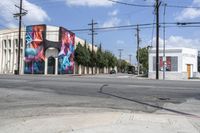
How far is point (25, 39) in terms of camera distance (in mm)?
56250

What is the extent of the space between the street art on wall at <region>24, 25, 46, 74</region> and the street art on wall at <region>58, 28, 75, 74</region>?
3306 millimetres

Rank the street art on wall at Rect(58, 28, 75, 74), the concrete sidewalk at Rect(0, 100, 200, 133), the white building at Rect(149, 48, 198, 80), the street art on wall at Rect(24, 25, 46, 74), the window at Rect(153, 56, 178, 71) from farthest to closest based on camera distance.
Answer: the street art on wall at Rect(58, 28, 75, 74)
the street art on wall at Rect(24, 25, 46, 74)
the window at Rect(153, 56, 178, 71)
the white building at Rect(149, 48, 198, 80)
the concrete sidewalk at Rect(0, 100, 200, 133)

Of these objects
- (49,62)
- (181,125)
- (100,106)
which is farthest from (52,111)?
(49,62)

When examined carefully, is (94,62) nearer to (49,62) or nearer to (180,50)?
(49,62)

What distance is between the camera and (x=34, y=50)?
183 ft

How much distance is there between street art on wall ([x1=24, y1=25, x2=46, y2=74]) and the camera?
5512 centimetres

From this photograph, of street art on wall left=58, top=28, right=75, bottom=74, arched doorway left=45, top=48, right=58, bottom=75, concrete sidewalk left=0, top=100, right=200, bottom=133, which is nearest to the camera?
concrete sidewalk left=0, top=100, right=200, bottom=133

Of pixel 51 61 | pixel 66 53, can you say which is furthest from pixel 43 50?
pixel 66 53

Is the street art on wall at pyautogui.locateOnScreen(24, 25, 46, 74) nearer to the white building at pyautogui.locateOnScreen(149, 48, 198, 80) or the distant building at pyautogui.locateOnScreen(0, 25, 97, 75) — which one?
the distant building at pyautogui.locateOnScreen(0, 25, 97, 75)

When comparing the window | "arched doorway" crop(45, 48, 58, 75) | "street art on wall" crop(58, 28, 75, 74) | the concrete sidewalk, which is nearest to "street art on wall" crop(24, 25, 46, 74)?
"arched doorway" crop(45, 48, 58, 75)

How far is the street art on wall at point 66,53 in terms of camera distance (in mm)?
56419

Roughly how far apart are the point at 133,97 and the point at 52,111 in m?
5.74

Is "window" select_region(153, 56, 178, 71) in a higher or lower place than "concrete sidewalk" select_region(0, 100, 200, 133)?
higher

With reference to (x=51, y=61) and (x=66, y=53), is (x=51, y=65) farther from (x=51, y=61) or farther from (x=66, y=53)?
(x=66, y=53)
